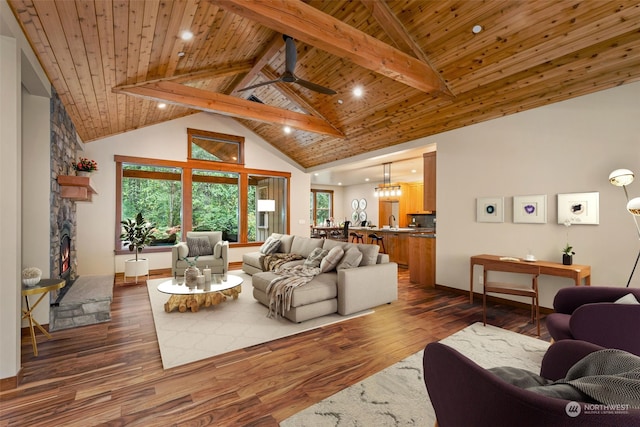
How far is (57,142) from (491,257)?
6178mm

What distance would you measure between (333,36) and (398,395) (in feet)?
11.4

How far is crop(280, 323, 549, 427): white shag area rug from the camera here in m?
1.92

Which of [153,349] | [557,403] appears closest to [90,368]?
[153,349]

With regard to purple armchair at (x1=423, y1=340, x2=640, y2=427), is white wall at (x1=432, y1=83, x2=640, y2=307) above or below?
above

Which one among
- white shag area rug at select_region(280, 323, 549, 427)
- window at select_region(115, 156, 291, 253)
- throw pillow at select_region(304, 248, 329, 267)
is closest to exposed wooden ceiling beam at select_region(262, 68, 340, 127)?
window at select_region(115, 156, 291, 253)

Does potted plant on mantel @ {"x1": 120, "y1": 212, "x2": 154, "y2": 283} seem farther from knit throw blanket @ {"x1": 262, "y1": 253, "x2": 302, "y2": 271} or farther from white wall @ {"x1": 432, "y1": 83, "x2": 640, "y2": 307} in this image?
white wall @ {"x1": 432, "y1": 83, "x2": 640, "y2": 307}

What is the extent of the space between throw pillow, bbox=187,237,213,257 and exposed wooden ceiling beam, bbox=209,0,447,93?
181 inches

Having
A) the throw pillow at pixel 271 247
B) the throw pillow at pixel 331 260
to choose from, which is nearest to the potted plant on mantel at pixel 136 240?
the throw pillow at pixel 271 247

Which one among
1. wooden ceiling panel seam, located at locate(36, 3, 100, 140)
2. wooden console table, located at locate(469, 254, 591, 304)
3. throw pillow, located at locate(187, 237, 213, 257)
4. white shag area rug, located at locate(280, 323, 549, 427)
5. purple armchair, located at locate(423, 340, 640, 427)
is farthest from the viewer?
throw pillow, located at locate(187, 237, 213, 257)

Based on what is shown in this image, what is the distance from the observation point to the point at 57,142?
3775mm

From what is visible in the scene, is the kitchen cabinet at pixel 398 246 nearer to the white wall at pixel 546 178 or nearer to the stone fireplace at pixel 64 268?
the white wall at pixel 546 178

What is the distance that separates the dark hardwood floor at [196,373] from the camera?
6.56 feet

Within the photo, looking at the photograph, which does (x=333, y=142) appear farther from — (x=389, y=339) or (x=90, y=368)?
(x=90, y=368)

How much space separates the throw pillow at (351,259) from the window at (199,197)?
4.53 meters
